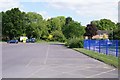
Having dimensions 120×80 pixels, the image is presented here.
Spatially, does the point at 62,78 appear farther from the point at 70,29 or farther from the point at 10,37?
the point at 10,37

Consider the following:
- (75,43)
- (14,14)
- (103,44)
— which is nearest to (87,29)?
(14,14)

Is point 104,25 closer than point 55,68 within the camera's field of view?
No

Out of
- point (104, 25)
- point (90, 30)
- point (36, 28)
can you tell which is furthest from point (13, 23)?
point (104, 25)

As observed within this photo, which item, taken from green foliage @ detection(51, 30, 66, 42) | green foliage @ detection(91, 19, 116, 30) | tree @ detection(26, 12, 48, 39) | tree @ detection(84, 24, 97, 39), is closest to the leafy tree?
tree @ detection(26, 12, 48, 39)

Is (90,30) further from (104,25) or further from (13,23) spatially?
(13,23)

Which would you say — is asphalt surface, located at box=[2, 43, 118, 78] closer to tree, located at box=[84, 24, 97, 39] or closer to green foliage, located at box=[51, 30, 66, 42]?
green foliage, located at box=[51, 30, 66, 42]

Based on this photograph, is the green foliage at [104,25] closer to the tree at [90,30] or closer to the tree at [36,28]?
the tree at [90,30]

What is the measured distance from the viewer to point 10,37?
12238 cm

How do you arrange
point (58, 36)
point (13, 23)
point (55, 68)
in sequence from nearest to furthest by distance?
point (55, 68) → point (13, 23) → point (58, 36)

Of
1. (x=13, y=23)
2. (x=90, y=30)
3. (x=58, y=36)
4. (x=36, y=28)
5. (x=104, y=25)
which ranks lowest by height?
(x=58, y=36)

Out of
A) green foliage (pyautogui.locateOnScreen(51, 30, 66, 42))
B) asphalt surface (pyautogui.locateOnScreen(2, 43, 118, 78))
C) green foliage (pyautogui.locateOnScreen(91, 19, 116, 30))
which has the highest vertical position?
green foliage (pyautogui.locateOnScreen(91, 19, 116, 30))

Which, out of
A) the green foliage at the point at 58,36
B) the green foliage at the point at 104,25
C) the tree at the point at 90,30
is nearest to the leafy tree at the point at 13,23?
the green foliage at the point at 58,36

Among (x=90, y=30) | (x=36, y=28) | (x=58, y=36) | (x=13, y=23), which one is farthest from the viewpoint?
(x=90, y=30)

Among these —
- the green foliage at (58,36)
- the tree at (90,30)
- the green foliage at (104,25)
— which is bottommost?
the green foliage at (58,36)
